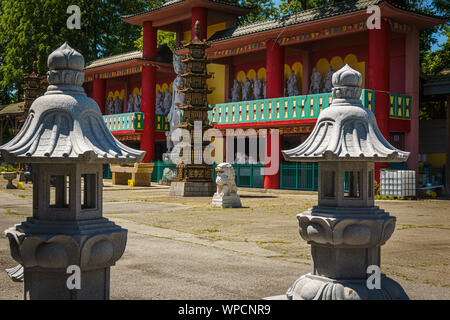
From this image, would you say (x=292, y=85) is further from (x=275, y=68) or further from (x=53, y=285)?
(x=53, y=285)

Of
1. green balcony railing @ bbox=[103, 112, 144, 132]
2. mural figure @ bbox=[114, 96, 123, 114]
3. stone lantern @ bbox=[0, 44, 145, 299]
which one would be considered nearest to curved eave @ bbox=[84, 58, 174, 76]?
green balcony railing @ bbox=[103, 112, 144, 132]

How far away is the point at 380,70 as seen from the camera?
22234 millimetres

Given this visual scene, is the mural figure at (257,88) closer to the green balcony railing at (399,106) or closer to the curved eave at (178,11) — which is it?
the curved eave at (178,11)

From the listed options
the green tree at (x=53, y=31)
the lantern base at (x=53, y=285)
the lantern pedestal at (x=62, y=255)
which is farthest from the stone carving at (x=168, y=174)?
the lantern base at (x=53, y=285)

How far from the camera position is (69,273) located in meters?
4.84

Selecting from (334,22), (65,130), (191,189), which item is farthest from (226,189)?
(65,130)

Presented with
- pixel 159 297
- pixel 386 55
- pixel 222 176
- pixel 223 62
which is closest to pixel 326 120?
pixel 159 297

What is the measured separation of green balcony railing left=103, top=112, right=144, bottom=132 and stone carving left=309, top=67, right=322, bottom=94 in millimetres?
12515

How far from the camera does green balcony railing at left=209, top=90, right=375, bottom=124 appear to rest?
2338 centimetres

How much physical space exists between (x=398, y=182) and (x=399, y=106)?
3.78m

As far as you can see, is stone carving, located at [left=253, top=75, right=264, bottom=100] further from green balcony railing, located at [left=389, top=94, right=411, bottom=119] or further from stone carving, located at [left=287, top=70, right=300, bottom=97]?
green balcony railing, located at [left=389, top=94, right=411, bottom=119]

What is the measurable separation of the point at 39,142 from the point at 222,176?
13.5 meters

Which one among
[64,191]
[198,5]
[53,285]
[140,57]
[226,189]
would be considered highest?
[198,5]

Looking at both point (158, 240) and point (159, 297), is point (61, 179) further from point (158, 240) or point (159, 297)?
point (158, 240)
